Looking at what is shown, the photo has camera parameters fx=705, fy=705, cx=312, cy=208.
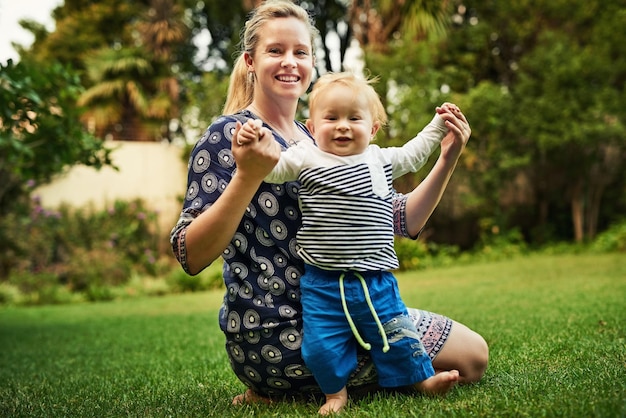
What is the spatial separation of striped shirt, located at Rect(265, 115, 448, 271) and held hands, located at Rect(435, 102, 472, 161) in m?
0.35

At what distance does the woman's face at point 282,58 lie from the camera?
2.67 m

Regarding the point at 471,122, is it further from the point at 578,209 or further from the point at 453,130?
the point at 453,130

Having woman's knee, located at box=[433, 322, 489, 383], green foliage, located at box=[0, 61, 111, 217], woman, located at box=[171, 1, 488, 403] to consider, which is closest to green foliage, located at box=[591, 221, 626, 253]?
green foliage, located at box=[0, 61, 111, 217]

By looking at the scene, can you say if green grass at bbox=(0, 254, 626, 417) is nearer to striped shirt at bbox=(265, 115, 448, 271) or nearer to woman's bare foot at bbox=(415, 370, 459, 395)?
woman's bare foot at bbox=(415, 370, 459, 395)

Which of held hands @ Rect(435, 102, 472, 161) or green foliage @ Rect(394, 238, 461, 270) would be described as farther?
green foliage @ Rect(394, 238, 461, 270)

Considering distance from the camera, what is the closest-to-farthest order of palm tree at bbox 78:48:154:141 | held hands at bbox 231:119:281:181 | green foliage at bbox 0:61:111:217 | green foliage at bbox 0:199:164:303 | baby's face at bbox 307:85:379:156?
held hands at bbox 231:119:281:181 → baby's face at bbox 307:85:379:156 → green foliage at bbox 0:61:111:217 → green foliage at bbox 0:199:164:303 → palm tree at bbox 78:48:154:141

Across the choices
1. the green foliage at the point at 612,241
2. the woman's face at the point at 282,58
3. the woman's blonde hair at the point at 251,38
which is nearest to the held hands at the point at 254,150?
the woman's face at the point at 282,58

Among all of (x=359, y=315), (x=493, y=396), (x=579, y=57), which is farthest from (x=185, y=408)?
(x=579, y=57)

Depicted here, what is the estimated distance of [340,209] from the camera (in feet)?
7.88

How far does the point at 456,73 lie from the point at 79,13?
35.9 feet

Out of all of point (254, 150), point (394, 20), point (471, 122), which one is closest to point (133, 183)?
point (394, 20)

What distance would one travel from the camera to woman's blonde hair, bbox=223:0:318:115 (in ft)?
8.97

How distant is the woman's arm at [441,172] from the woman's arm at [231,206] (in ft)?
2.60

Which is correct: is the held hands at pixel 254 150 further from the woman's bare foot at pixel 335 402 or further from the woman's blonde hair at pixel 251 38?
the woman's bare foot at pixel 335 402
